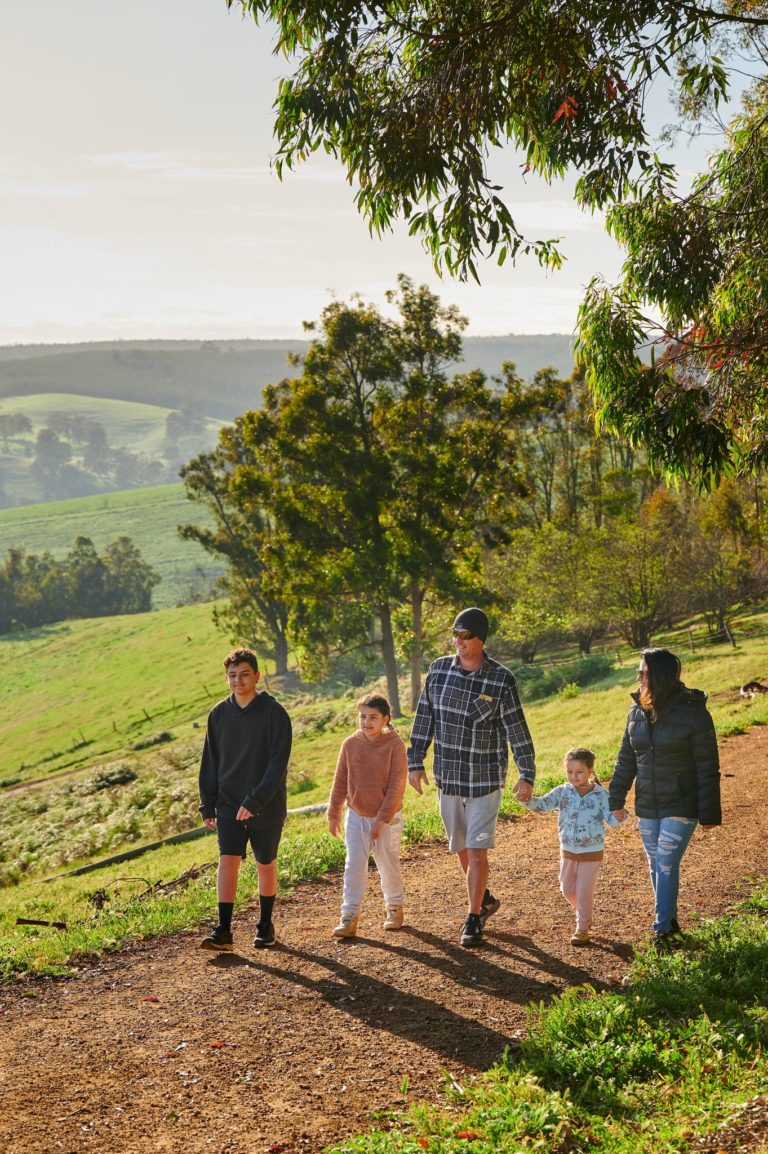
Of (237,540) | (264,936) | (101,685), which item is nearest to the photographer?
(264,936)

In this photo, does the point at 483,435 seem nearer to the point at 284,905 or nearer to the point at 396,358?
the point at 396,358

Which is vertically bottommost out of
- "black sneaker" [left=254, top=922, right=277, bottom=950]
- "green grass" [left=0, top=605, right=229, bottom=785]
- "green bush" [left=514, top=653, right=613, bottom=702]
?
"green grass" [left=0, top=605, right=229, bottom=785]

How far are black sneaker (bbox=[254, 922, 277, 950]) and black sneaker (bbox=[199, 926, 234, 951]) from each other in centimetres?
21

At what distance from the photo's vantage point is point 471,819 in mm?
7449

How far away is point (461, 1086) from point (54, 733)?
57.8 meters

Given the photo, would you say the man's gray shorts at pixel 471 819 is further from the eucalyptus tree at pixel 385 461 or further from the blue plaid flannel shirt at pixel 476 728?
the eucalyptus tree at pixel 385 461

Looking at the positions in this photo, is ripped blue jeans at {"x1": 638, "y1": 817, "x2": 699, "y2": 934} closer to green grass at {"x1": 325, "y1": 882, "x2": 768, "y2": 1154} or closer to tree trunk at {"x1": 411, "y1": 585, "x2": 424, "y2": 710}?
green grass at {"x1": 325, "y1": 882, "x2": 768, "y2": 1154}

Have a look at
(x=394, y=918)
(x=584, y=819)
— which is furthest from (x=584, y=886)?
(x=394, y=918)

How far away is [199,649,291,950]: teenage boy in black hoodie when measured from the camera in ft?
25.2

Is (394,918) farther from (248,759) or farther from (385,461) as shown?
(385,461)

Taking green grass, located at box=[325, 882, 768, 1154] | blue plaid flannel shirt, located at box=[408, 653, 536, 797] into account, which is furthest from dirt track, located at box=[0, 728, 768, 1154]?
blue plaid flannel shirt, located at box=[408, 653, 536, 797]

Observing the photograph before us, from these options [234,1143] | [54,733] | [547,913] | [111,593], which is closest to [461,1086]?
[234,1143]

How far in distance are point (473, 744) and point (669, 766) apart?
4.53 ft

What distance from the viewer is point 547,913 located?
8.23m
